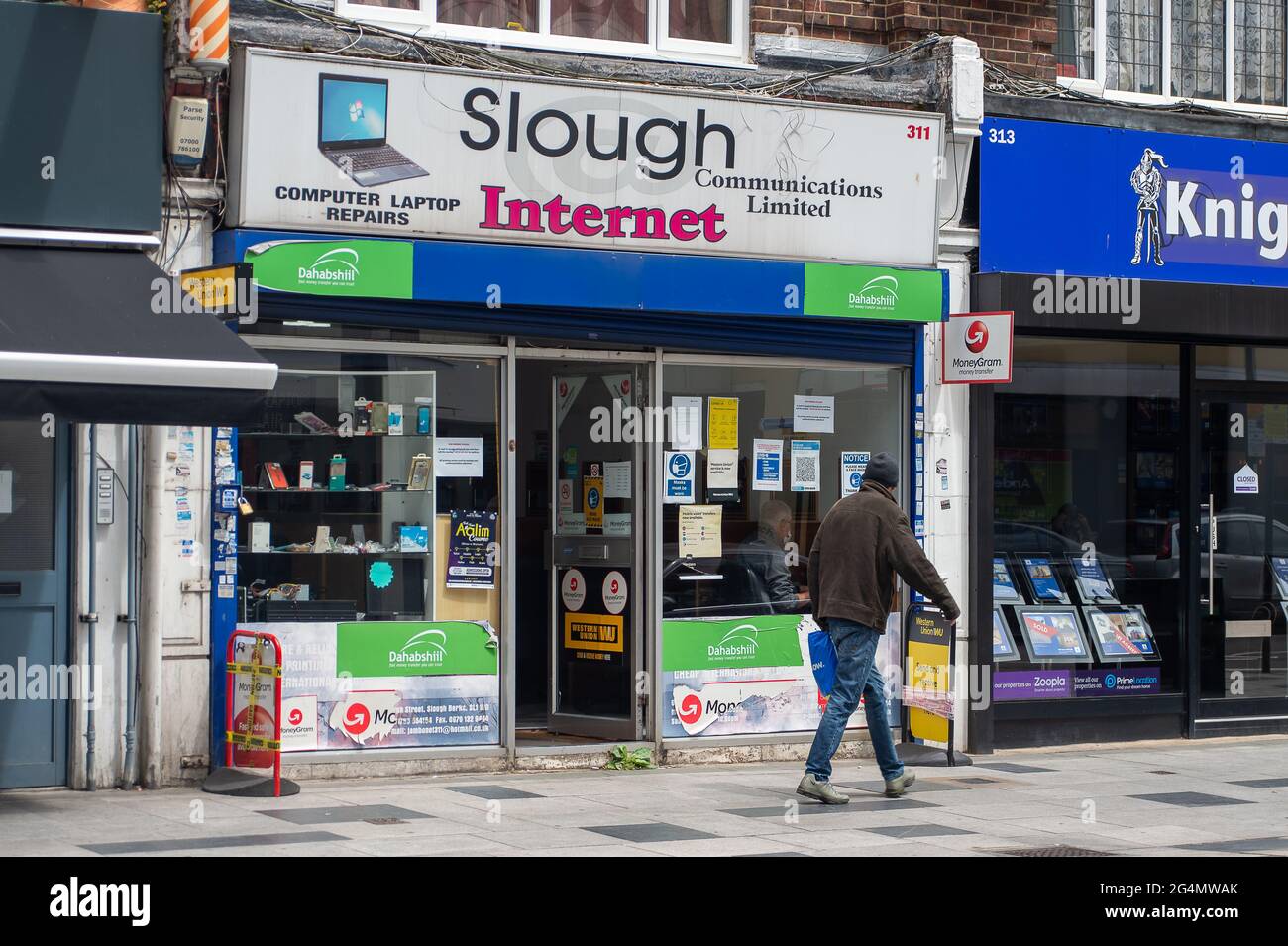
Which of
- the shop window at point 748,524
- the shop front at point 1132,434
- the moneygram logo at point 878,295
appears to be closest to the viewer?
the shop window at point 748,524

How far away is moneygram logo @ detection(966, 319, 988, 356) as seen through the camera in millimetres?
11906

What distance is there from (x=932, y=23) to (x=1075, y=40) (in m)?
1.55

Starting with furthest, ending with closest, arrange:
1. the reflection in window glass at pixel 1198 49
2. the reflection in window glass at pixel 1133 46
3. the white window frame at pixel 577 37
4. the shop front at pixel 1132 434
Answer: the reflection in window glass at pixel 1198 49
the reflection in window glass at pixel 1133 46
the shop front at pixel 1132 434
the white window frame at pixel 577 37

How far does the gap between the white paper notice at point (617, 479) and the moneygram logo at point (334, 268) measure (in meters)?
2.34

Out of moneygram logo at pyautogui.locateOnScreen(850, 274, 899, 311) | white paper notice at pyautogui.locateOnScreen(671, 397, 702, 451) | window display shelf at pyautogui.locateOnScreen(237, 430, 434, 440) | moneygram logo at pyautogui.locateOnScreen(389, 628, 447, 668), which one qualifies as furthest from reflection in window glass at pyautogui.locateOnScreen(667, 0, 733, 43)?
moneygram logo at pyautogui.locateOnScreen(389, 628, 447, 668)

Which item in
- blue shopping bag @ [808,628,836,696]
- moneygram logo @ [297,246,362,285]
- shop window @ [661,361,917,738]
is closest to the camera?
blue shopping bag @ [808,628,836,696]

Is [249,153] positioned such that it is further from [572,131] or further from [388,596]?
[388,596]

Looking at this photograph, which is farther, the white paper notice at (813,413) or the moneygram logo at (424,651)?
the white paper notice at (813,413)

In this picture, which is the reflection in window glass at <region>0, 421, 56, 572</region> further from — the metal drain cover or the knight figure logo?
the knight figure logo

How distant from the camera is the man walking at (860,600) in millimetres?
9922

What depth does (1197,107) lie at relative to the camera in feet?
43.4

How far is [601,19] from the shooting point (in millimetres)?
11711

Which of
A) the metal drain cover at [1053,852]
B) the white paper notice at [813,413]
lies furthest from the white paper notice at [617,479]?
the metal drain cover at [1053,852]

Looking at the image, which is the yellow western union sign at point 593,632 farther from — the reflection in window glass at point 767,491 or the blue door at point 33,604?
the blue door at point 33,604
